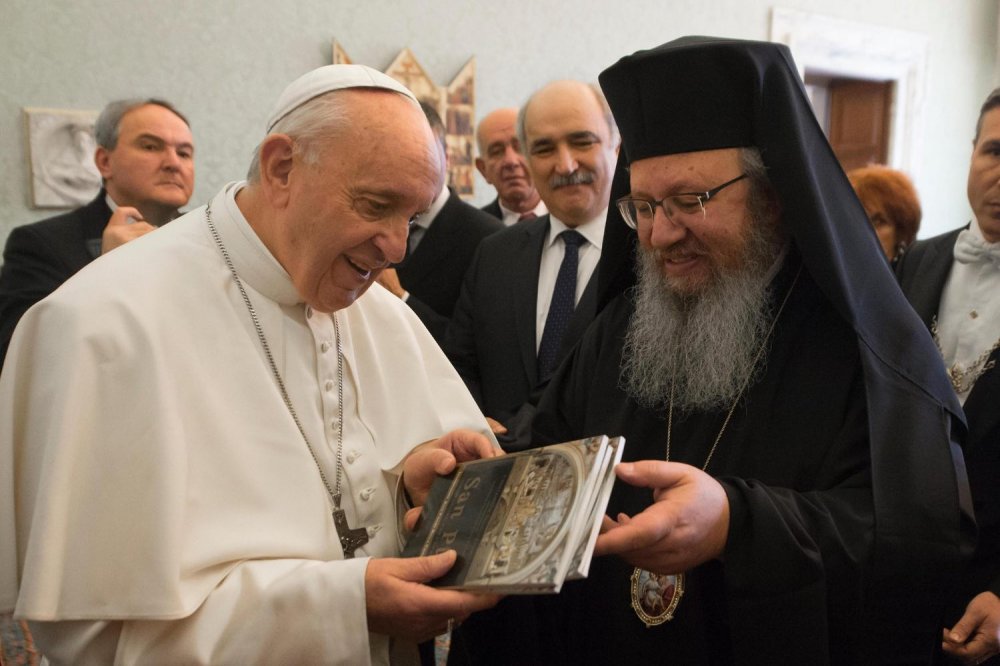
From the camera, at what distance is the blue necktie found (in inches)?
132

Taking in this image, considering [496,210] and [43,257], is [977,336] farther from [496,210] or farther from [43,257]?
[43,257]

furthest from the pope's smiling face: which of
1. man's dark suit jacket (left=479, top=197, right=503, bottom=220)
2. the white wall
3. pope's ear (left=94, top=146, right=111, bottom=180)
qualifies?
the white wall

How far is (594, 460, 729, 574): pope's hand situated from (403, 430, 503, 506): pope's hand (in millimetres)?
426

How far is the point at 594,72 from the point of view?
7.74 meters

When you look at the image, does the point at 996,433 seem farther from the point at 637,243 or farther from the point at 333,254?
the point at 333,254

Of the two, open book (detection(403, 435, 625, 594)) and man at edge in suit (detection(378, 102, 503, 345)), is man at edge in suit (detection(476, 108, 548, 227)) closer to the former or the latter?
man at edge in suit (detection(378, 102, 503, 345))

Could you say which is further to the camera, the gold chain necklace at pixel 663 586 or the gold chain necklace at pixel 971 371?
the gold chain necklace at pixel 971 371

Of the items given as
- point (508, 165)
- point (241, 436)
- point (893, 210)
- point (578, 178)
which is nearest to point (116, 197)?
point (578, 178)

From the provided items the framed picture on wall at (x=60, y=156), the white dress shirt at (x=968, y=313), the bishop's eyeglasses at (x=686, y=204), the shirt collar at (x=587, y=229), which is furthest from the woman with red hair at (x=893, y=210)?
the framed picture on wall at (x=60, y=156)

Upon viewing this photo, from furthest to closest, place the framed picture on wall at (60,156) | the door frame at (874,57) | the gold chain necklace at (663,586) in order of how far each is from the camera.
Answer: the door frame at (874,57) < the framed picture on wall at (60,156) < the gold chain necklace at (663,586)

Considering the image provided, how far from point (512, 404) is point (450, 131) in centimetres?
392

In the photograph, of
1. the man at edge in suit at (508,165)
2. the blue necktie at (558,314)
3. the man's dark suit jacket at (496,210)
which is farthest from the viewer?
the man's dark suit jacket at (496,210)

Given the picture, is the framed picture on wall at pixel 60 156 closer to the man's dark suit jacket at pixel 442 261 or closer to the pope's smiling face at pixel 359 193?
the man's dark suit jacket at pixel 442 261

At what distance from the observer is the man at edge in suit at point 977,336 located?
2.25 metres
